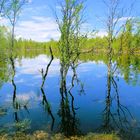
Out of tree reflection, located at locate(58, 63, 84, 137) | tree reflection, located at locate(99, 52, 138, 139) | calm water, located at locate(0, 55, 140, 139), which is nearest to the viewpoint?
tree reflection, located at locate(99, 52, 138, 139)

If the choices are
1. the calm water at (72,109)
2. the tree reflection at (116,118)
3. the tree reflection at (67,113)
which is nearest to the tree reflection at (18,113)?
the calm water at (72,109)

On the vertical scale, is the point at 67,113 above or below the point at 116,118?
below

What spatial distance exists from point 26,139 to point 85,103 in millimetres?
12729

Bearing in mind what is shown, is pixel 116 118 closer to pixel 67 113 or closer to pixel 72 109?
pixel 67 113

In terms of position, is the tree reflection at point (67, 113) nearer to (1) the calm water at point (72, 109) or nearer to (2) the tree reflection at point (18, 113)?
(1) the calm water at point (72, 109)

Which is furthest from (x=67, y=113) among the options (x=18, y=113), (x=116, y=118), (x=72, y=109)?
(x=116, y=118)

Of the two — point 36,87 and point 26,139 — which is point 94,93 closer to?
point 36,87

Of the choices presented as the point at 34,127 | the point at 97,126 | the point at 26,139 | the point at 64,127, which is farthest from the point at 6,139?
the point at 97,126

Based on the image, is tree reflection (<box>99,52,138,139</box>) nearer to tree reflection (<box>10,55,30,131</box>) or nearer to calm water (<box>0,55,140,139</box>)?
calm water (<box>0,55,140,139</box>)

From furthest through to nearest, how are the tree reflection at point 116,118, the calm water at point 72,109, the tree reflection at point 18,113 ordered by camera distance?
the calm water at point 72,109, the tree reflection at point 18,113, the tree reflection at point 116,118

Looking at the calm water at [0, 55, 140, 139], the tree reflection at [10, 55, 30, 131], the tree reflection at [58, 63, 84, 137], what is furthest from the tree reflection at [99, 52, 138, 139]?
the tree reflection at [10, 55, 30, 131]

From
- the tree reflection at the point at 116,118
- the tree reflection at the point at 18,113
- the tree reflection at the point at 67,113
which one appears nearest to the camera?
the tree reflection at the point at 116,118

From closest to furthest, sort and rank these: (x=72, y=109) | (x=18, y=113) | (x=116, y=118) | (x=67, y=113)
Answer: (x=116, y=118) < (x=18, y=113) < (x=67, y=113) < (x=72, y=109)

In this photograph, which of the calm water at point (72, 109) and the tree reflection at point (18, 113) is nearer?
the tree reflection at point (18, 113)
